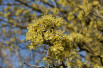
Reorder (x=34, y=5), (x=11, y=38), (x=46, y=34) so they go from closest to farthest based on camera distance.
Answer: (x=46, y=34)
(x=34, y=5)
(x=11, y=38)

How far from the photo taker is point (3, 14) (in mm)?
4801

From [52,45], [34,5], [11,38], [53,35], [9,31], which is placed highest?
[34,5]

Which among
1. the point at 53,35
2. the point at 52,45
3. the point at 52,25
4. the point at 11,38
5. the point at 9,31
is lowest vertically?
the point at 11,38

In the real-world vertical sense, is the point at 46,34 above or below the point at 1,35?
above

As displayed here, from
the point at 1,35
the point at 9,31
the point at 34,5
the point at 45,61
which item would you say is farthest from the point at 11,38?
the point at 45,61

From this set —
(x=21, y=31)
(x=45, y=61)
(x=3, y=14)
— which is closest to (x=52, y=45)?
(x=45, y=61)

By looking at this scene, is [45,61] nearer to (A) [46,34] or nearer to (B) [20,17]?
(A) [46,34]

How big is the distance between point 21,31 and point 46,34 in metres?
4.28

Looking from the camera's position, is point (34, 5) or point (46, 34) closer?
point (46, 34)

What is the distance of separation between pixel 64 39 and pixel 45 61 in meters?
0.45

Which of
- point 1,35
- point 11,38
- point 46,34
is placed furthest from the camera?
point 1,35

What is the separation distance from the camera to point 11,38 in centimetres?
509

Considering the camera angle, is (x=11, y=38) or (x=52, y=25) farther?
(x=11, y=38)

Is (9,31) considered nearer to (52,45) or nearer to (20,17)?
(20,17)
